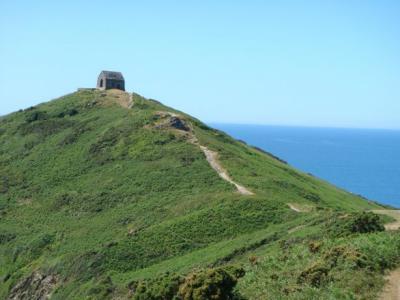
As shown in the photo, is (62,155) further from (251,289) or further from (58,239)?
(251,289)

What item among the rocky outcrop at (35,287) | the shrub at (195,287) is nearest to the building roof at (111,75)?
the rocky outcrop at (35,287)

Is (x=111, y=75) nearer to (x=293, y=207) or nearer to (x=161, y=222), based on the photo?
(x=161, y=222)

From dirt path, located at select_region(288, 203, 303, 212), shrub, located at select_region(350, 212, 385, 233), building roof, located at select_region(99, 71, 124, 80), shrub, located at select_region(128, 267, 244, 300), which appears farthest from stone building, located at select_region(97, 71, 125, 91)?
shrub, located at select_region(128, 267, 244, 300)

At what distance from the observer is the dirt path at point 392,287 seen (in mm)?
21281

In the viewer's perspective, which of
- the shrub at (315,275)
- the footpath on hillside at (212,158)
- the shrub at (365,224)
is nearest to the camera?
the shrub at (315,275)

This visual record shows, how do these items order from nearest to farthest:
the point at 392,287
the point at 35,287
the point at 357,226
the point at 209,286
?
the point at 392,287 < the point at 209,286 < the point at 357,226 < the point at 35,287

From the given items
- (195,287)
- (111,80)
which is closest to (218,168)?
(195,287)

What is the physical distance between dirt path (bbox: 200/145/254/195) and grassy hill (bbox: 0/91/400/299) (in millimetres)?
701

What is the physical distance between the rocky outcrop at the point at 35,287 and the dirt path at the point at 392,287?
1158 inches

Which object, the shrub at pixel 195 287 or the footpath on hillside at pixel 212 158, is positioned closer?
the shrub at pixel 195 287

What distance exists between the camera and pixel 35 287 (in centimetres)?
4522

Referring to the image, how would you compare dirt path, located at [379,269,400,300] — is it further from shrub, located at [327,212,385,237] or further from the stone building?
the stone building

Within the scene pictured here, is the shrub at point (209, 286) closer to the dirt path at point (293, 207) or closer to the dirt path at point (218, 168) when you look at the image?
the dirt path at point (293, 207)

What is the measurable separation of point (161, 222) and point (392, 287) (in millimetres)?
28757
